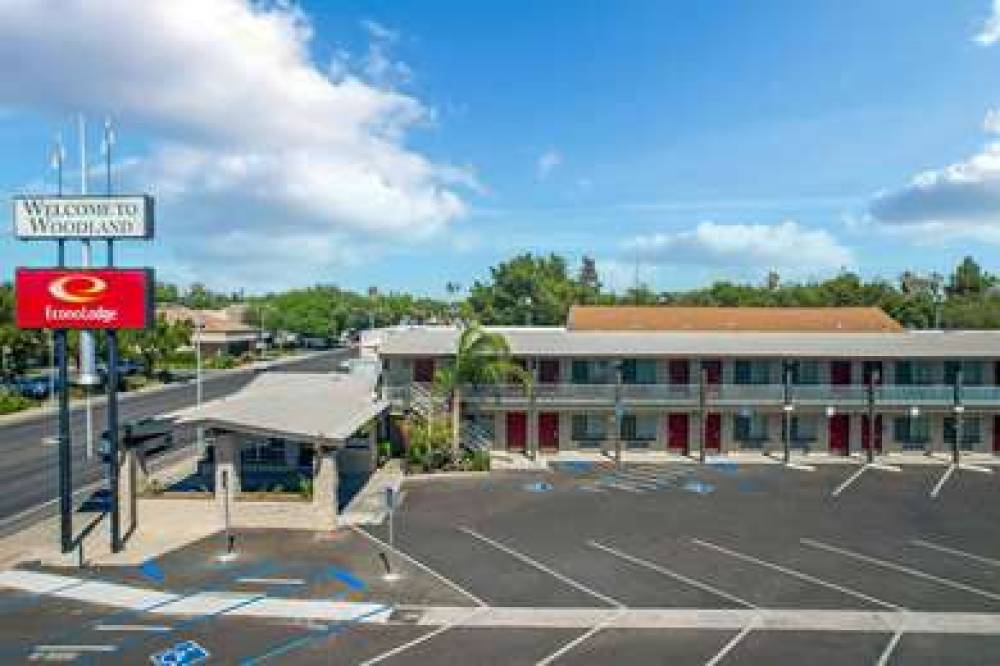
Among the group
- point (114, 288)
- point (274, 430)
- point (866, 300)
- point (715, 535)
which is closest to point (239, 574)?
point (274, 430)

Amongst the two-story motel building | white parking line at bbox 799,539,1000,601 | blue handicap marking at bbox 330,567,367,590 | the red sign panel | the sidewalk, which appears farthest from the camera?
the sidewalk

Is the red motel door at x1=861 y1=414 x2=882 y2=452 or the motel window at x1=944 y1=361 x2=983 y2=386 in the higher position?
the motel window at x1=944 y1=361 x2=983 y2=386

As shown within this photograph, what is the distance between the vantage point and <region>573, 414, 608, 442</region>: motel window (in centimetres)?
4681

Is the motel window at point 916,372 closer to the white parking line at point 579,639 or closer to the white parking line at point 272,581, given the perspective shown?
the white parking line at point 579,639

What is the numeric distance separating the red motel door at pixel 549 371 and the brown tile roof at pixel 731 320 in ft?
41.6

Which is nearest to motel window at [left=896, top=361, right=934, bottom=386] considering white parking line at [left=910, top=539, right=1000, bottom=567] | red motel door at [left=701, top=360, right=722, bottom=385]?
red motel door at [left=701, top=360, right=722, bottom=385]

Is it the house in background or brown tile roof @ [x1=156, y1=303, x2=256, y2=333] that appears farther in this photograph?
brown tile roof @ [x1=156, y1=303, x2=256, y2=333]

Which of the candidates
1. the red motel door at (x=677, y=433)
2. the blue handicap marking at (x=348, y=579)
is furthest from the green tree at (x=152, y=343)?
the blue handicap marking at (x=348, y=579)

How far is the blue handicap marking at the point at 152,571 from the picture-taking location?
82.7ft

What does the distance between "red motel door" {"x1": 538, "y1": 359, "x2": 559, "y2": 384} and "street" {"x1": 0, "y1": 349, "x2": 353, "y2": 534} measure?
79.7ft

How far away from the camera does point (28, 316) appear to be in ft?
93.3

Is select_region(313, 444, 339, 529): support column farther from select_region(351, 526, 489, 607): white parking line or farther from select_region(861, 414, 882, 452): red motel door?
select_region(861, 414, 882, 452): red motel door

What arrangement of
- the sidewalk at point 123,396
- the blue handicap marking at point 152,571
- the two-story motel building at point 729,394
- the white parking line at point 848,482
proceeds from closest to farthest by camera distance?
the blue handicap marking at point 152,571 < the white parking line at point 848,482 < the two-story motel building at point 729,394 < the sidewalk at point 123,396

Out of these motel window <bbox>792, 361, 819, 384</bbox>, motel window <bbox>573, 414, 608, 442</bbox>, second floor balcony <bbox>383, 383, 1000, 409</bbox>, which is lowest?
motel window <bbox>573, 414, 608, 442</bbox>
